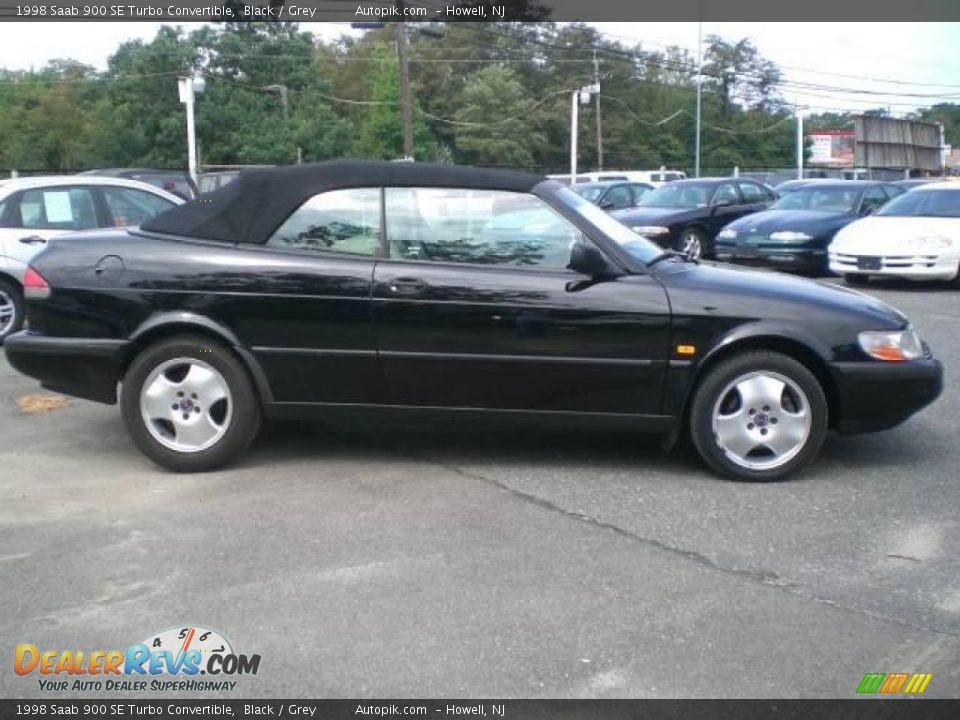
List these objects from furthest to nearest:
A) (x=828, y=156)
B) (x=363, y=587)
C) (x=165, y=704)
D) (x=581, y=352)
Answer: (x=828, y=156) → (x=581, y=352) → (x=363, y=587) → (x=165, y=704)

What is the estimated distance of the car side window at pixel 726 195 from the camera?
16.5 meters

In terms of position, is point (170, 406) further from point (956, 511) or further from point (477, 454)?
point (956, 511)

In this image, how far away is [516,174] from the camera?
5113mm

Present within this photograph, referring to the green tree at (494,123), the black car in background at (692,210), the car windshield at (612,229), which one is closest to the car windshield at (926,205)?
the black car in background at (692,210)

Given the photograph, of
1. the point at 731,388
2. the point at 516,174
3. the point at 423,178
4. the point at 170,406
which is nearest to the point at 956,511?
the point at 731,388

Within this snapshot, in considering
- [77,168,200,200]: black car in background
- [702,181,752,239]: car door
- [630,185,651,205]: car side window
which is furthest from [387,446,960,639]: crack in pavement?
[630,185,651,205]: car side window

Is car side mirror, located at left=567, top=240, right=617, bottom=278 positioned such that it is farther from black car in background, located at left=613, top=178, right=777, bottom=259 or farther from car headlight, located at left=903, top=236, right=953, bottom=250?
black car in background, located at left=613, top=178, right=777, bottom=259

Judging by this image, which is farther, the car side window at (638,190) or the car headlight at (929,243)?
the car side window at (638,190)

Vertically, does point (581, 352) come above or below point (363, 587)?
above

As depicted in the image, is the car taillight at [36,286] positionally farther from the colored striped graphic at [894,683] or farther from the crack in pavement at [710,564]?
the colored striped graphic at [894,683]

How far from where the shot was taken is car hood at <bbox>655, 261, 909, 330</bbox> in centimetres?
475

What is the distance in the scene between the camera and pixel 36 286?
16.6 feet

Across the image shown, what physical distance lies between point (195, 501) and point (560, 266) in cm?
213

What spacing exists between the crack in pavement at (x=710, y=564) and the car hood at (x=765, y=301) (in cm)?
117
